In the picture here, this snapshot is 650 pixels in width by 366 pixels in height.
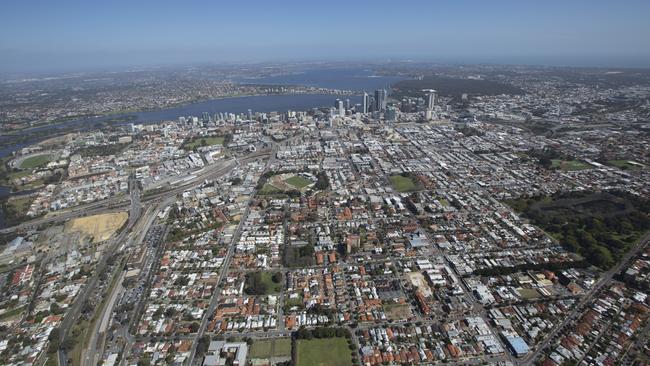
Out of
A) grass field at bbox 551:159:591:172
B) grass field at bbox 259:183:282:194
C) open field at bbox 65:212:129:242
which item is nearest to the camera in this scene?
open field at bbox 65:212:129:242

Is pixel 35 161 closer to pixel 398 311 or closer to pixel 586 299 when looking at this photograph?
pixel 398 311

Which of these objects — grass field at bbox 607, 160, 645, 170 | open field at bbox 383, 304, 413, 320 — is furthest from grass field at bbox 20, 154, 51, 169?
grass field at bbox 607, 160, 645, 170

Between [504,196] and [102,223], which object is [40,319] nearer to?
[102,223]

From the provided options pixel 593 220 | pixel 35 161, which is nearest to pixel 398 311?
pixel 593 220

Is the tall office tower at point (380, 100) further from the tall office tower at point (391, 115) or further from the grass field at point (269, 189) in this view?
the grass field at point (269, 189)

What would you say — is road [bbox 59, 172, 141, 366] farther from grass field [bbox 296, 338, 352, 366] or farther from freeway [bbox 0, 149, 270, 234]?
grass field [bbox 296, 338, 352, 366]

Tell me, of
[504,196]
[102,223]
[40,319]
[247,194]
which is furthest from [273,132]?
[40,319]

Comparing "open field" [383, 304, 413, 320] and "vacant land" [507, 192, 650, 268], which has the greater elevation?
"vacant land" [507, 192, 650, 268]
